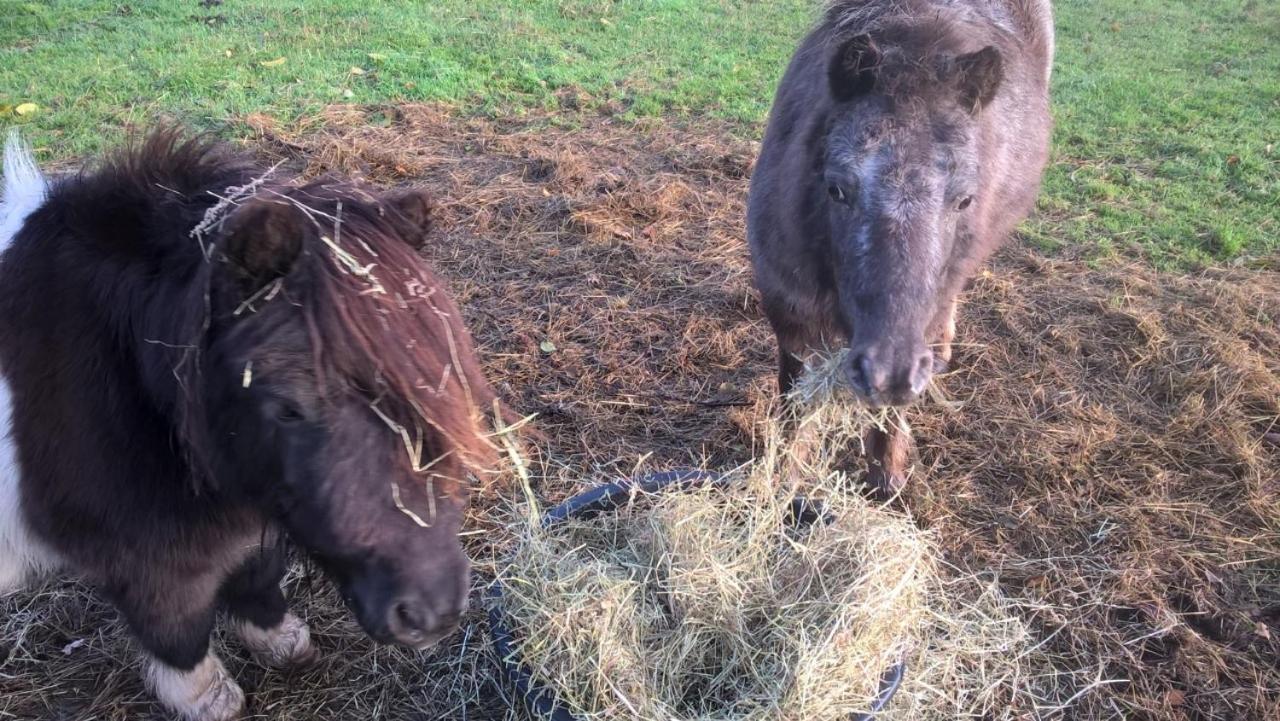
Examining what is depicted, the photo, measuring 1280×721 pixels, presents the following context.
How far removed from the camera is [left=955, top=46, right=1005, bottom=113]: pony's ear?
A: 277cm

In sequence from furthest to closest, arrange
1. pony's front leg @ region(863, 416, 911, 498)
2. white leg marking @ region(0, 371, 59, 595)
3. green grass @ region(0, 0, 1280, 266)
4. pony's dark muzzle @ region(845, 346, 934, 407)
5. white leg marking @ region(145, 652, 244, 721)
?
1. green grass @ region(0, 0, 1280, 266)
2. pony's front leg @ region(863, 416, 911, 498)
3. pony's dark muzzle @ region(845, 346, 934, 407)
4. white leg marking @ region(145, 652, 244, 721)
5. white leg marking @ region(0, 371, 59, 595)

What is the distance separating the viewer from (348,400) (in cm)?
152

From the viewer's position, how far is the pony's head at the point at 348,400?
4.98 feet

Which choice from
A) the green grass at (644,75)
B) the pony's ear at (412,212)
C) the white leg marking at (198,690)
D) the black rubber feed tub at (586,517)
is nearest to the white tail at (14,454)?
the white leg marking at (198,690)

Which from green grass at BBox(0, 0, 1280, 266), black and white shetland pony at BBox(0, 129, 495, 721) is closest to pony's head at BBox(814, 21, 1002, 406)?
black and white shetland pony at BBox(0, 129, 495, 721)

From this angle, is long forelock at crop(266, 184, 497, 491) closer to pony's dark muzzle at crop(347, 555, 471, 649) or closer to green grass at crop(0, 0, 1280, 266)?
pony's dark muzzle at crop(347, 555, 471, 649)

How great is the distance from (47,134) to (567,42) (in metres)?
5.27

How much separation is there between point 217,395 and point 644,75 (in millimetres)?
7447

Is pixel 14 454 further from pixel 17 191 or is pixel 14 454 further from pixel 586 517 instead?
pixel 586 517

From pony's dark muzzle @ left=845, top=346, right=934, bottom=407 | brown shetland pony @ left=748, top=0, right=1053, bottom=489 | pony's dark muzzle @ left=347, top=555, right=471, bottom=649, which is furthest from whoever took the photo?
brown shetland pony @ left=748, top=0, right=1053, bottom=489

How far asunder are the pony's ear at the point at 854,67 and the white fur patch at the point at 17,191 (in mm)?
2556

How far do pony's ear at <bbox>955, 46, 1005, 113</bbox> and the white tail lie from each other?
2978 mm

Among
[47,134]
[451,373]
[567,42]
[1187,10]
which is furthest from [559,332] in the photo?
[1187,10]

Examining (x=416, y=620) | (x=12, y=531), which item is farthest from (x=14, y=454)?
(x=416, y=620)
